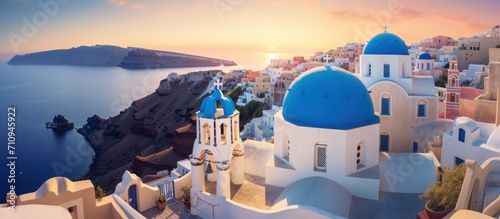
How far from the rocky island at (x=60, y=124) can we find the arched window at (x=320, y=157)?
59296mm

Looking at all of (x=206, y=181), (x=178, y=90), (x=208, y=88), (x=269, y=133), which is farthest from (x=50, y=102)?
(x=206, y=181)

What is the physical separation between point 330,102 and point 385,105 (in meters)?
6.07

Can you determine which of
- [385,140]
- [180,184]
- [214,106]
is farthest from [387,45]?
[180,184]

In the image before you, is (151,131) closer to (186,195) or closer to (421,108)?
(186,195)

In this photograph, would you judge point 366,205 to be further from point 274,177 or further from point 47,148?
point 47,148

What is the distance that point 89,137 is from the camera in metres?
60.2

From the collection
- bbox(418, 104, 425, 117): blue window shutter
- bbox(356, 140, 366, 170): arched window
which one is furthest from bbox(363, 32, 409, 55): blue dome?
bbox(356, 140, 366, 170): arched window

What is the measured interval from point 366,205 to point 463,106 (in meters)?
13.7

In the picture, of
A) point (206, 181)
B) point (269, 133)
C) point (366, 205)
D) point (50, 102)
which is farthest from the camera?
point (50, 102)

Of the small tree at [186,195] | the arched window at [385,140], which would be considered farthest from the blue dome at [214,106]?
the arched window at [385,140]

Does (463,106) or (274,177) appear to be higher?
(463,106)

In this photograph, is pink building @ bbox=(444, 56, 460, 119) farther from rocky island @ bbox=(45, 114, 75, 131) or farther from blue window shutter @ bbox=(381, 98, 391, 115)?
rocky island @ bbox=(45, 114, 75, 131)

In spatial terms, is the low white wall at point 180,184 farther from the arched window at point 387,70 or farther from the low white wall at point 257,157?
the arched window at point 387,70

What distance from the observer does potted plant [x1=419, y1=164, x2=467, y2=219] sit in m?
8.22
